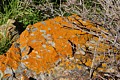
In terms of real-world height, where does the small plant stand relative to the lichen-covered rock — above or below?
below

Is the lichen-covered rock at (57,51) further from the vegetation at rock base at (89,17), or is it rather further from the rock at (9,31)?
the rock at (9,31)

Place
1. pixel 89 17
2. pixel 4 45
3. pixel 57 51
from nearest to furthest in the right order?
1. pixel 57 51
2. pixel 4 45
3. pixel 89 17

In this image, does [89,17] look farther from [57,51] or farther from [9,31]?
[9,31]

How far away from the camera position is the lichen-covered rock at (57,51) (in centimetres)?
257

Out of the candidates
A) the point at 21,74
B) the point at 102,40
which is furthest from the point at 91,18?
the point at 21,74

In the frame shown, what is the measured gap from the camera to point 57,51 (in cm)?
272

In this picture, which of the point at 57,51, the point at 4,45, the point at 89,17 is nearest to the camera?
the point at 57,51

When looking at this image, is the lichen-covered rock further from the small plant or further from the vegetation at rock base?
the small plant

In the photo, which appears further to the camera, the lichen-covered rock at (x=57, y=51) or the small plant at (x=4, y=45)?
the small plant at (x=4, y=45)

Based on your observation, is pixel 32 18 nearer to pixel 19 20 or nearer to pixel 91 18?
pixel 19 20

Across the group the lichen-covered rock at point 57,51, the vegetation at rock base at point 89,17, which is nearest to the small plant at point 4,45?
the vegetation at rock base at point 89,17

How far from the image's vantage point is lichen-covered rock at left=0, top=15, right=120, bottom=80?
257cm

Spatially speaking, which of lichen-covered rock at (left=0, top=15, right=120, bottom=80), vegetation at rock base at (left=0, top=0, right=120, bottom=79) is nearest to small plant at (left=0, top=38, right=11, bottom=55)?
vegetation at rock base at (left=0, top=0, right=120, bottom=79)

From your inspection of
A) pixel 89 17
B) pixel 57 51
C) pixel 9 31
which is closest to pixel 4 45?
pixel 9 31
